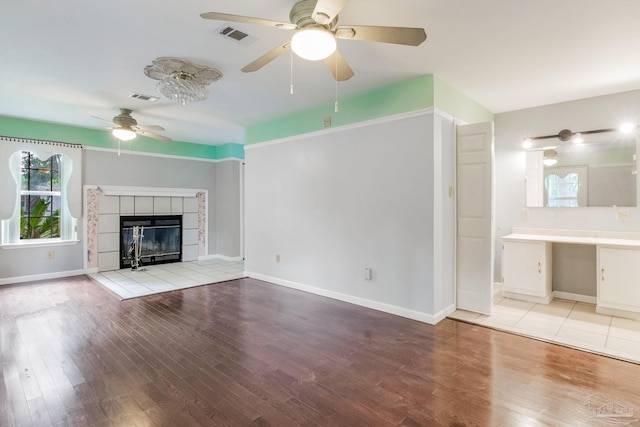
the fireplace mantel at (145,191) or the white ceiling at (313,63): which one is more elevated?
the white ceiling at (313,63)

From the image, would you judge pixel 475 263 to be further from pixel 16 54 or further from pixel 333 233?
pixel 16 54

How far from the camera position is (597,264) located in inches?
141

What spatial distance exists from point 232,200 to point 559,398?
20.7 feet

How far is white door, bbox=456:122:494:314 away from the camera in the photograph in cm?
351

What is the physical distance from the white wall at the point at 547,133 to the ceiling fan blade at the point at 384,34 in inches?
136

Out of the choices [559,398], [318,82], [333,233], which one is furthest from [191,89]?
[559,398]

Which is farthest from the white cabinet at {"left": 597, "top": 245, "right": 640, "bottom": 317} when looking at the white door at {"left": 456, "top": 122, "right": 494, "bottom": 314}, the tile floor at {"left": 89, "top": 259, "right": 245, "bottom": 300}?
the tile floor at {"left": 89, "top": 259, "right": 245, "bottom": 300}

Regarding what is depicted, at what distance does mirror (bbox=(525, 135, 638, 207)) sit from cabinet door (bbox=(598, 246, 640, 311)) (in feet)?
2.50

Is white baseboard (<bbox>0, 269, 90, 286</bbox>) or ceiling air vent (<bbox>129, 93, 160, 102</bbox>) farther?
white baseboard (<bbox>0, 269, 90, 286</bbox>)

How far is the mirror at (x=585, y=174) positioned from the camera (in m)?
3.83

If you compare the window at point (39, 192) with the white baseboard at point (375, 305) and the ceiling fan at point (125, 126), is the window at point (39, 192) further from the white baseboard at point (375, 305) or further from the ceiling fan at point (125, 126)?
the white baseboard at point (375, 305)

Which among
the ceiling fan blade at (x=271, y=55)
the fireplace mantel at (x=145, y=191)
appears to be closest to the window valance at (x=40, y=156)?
the fireplace mantel at (x=145, y=191)

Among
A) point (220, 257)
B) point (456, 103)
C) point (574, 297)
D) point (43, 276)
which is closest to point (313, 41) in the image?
point (456, 103)

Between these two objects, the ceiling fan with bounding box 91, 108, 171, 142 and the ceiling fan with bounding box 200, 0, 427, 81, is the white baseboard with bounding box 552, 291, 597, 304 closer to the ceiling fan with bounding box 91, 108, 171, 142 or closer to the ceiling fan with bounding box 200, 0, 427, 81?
the ceiling fan with bounding box 200, 0, 427, 81
